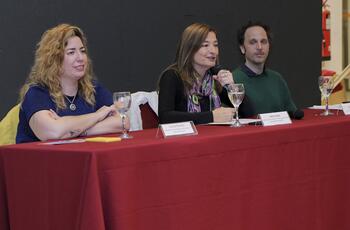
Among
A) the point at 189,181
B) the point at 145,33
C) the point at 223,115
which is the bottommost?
the point at 189,181

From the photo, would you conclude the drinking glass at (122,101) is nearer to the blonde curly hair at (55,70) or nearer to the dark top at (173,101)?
the blonde curly hair at (55,70)

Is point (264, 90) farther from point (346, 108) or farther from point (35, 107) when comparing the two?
point (35, 107)

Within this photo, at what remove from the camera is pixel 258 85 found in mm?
3791

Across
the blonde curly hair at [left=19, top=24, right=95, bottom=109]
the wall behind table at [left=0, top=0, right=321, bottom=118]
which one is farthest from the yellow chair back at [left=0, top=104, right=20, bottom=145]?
the wall behind table at [left=0, top=0, right=321, bottom=118]

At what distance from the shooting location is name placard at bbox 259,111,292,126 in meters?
2.60

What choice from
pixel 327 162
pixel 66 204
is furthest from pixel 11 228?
pixel 327 162

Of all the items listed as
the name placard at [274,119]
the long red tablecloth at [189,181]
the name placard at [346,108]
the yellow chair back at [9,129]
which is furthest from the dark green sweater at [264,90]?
the yellow chair back at [9,129]

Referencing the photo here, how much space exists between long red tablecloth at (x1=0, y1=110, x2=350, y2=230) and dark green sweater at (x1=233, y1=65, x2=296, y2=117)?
3.45 ft

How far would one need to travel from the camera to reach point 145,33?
465cm

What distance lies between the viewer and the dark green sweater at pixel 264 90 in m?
3.73

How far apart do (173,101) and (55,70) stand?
2.01 ft

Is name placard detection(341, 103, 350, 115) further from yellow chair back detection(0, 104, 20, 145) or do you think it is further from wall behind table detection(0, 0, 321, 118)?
wall behind table detection(0, 0, 321, 118)

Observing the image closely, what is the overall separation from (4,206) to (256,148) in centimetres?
90

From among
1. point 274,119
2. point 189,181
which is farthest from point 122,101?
point 274,119
